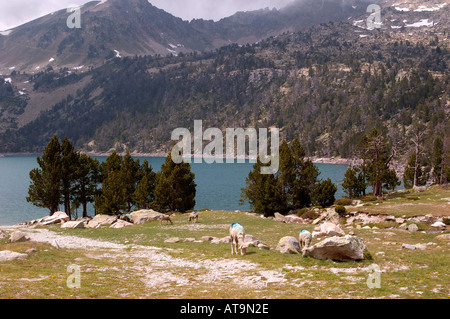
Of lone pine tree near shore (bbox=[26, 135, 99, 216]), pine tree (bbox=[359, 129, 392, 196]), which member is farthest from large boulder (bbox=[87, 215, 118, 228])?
pine tree (bbox=[359, 129, 392, 196])

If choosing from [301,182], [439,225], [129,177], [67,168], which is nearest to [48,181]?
[67,168]

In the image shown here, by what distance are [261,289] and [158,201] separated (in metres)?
54.3

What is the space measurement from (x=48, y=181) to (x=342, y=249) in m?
62.0

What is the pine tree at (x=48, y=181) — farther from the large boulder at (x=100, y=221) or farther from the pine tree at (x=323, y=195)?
the pine tree at (x=323, y=195)

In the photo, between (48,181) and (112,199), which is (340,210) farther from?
(48,181)

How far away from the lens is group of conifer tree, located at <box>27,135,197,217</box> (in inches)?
2576

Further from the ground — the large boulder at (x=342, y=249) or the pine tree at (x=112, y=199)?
the large boulder at (x=342, y=249)

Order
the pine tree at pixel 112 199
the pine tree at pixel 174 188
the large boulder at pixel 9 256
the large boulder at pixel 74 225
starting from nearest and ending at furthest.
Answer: the large boulder at pixel 9 256
the large boulder at pixel 74 225
the pine tree at pixel 112 199
the pine tree at pixel 174 188

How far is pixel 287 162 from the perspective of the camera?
65250mm

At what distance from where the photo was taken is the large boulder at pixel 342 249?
19.2 meters

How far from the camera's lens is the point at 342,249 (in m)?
A: 19.3

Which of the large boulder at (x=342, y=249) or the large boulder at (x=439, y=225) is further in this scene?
the large boulder at (x=439, y=225)

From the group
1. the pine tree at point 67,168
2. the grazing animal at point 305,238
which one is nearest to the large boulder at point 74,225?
the pine tree at point 67,168
